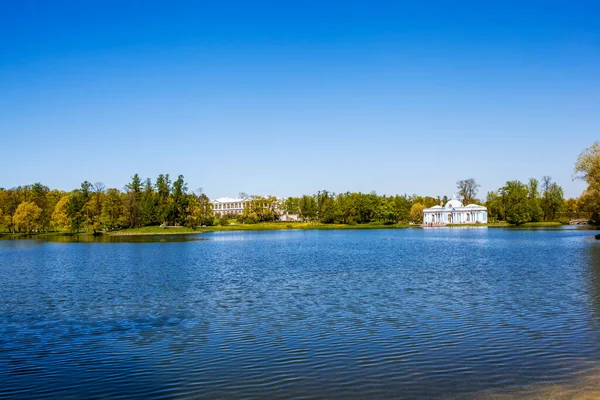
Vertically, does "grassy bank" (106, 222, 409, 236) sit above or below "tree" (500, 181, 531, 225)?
below

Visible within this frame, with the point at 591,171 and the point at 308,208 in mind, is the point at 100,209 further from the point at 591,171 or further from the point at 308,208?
the point at 591,171

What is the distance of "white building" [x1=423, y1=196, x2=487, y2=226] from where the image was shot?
162 metres

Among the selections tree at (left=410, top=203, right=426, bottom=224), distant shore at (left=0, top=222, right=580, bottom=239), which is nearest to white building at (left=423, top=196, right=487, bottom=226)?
tree at (left=410, top=203, right=426, bottom=224)

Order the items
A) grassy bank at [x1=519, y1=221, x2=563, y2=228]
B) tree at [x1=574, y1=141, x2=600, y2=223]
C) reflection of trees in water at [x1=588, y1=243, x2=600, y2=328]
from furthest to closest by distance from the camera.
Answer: grassy bank at [x1=519, y1=221, x2=563, y2=228] → tree at [x1=574, y1=141, x2=600, y2=223] → reflection of trees in water at [x1=588, y1=243, x2=600, y2=328]

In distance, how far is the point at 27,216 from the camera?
4530 inches

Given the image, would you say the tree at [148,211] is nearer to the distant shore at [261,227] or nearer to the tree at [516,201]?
the distant shore at [261,227]

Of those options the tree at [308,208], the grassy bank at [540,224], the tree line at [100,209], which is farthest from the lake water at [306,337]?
the tree at [308,208]

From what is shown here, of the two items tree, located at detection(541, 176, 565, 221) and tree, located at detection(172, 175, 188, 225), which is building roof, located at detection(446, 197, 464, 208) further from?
tree, located at detection(172, 175, 188, 225)

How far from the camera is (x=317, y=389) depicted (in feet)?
35.2

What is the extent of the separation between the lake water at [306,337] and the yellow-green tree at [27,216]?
94921 millimetres

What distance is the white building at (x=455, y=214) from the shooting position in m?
162

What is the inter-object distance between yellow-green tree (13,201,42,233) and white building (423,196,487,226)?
108914 millimetres

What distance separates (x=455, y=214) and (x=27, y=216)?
122m

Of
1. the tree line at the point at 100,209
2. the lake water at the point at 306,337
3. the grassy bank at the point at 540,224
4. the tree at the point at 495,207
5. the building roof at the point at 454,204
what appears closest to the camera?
the lake water at the point at 306,337
